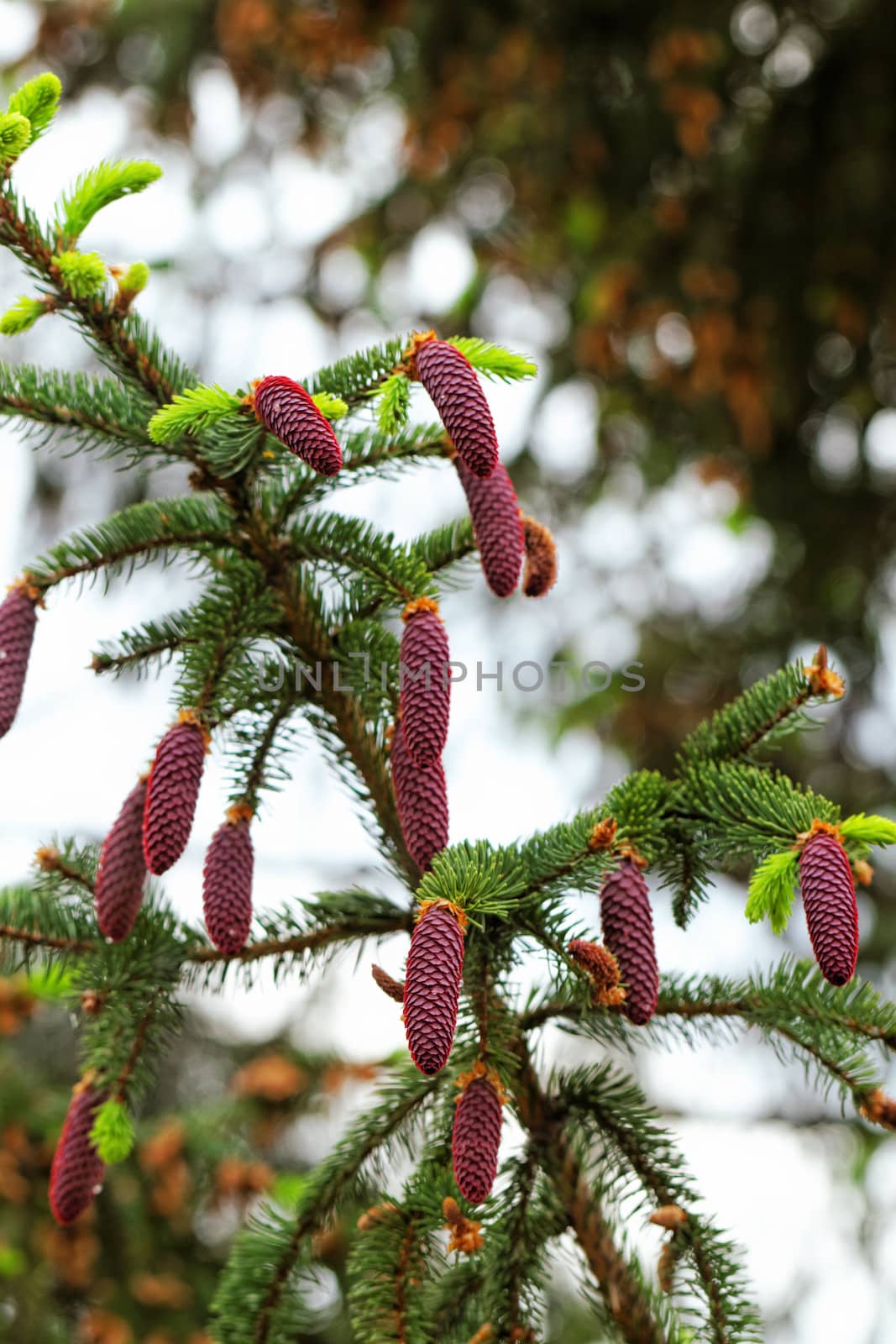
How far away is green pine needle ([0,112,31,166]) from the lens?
1.00 meters

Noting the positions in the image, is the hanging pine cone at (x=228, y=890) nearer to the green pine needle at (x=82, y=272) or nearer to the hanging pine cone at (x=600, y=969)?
the hanging pine cone at (x=600, y=969)

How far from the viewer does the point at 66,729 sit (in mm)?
4270

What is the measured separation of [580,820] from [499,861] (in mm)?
80

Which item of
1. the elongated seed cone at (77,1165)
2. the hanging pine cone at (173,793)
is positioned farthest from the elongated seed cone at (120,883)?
the elongated seed cone at (77,1165)

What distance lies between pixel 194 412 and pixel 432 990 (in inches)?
19.9

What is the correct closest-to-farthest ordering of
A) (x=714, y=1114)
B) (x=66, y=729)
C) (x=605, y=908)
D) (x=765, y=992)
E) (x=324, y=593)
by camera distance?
(x=605, y=908) < (x=765, y=992) < (x=324, y=593) < (x=714, y=1114) < (x=66, y=729)

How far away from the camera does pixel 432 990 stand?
80cm

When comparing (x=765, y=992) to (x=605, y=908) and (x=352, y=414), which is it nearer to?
(x=605, y=908)

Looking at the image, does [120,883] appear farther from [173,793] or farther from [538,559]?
[538,559]

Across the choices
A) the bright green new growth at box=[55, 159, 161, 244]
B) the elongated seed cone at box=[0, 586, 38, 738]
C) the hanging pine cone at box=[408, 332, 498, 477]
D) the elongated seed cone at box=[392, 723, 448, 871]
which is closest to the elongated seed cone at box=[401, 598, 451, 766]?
the elongated seed cone at box=[392, 723, 448, 871]

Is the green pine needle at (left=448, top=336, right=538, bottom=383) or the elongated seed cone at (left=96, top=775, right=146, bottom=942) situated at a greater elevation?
the green pine needle at (left=448, top=336, right=538, bottom=383)

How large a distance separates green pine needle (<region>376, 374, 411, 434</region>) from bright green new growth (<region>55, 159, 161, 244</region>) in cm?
32

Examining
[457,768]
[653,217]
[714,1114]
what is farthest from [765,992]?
[457,768]

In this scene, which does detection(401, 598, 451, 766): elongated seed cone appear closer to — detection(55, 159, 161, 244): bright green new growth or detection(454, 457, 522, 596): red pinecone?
detection(454, 457, 522, 596): red pinecone
